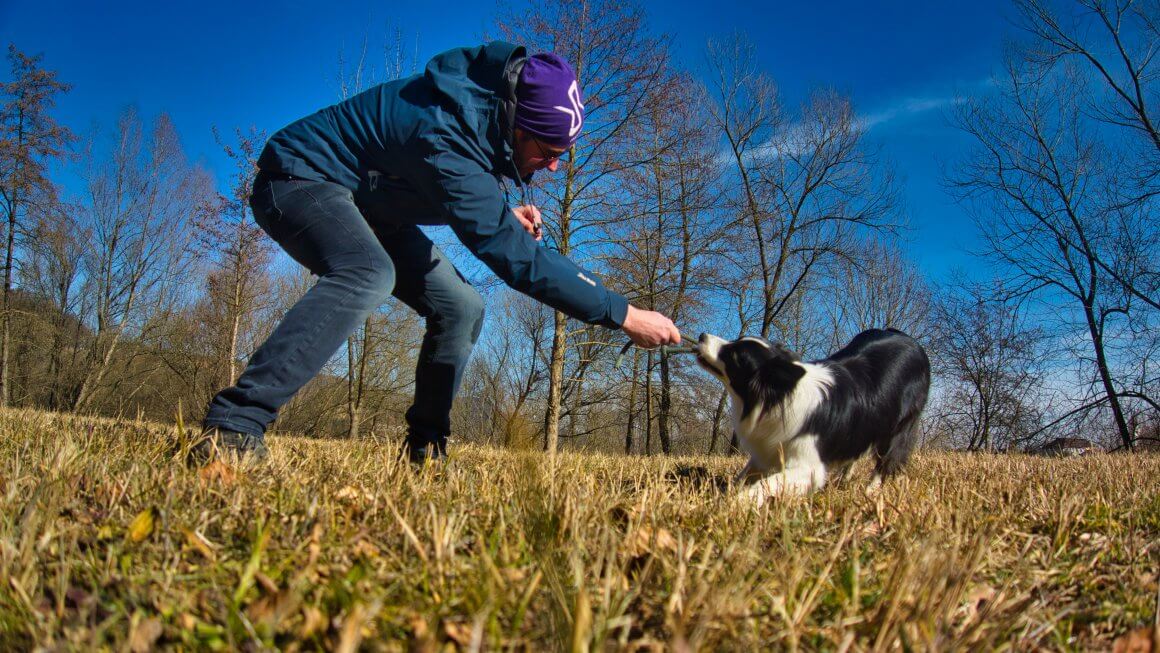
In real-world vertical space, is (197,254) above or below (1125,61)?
below

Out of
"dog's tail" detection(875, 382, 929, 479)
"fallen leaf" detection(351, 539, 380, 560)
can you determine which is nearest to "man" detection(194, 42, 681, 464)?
"fallen leaf" detection(351, 539, 380, 560)

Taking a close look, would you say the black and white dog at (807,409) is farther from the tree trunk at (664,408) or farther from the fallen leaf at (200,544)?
the tree trunk at (664,408)

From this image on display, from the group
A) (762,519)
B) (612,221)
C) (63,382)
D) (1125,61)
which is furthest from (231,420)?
(63,382)

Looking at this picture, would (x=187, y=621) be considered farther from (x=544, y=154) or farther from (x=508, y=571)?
(x=544, y=154)

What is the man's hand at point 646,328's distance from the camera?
8.78ft

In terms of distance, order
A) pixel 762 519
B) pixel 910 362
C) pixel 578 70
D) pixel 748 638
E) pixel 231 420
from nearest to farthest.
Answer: pixel 748 638
pixel 762 519
pixel 231 420
pixel 910 362
pixel 578 70

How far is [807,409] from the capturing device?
10.8 ft

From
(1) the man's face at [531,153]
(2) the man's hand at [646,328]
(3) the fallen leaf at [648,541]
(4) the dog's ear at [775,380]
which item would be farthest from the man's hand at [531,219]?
(3) the fallen leaf at [648,541]

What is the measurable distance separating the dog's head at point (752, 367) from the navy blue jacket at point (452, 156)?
1049 millimetres

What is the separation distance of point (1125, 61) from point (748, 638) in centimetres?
1851

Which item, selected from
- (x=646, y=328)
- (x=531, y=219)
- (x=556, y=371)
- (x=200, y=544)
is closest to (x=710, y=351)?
(x=646, y=328)

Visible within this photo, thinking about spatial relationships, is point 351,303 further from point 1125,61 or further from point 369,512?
point 1125,61

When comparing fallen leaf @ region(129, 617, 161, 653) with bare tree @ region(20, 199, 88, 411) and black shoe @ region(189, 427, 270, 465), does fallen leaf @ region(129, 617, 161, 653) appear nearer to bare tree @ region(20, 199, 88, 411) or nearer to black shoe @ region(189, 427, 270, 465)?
black shoe @ region(189, 427, 270, 465)

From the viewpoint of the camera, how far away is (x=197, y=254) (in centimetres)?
1948
